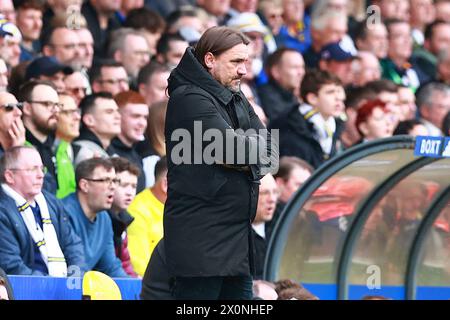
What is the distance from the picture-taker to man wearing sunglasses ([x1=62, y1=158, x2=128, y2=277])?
1041 cm

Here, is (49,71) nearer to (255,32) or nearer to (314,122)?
(314,122)

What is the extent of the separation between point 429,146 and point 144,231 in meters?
2.72

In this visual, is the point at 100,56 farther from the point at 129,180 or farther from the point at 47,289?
the point at 47,289

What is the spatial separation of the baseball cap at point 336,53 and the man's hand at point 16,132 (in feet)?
18.6

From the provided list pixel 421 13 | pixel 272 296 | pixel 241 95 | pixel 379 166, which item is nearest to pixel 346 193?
pixel 379 166

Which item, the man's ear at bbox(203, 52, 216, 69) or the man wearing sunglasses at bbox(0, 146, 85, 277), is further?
the man wearing sunglasses at bbox(0, 146, 85, 277)

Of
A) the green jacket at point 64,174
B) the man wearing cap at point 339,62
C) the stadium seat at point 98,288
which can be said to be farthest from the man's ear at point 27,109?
the man wearing cap at point 339,62

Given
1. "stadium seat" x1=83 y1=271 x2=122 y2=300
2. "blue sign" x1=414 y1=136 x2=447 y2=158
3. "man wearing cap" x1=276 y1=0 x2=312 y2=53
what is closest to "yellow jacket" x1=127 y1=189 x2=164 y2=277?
"stadium seat" x1=83 y1=271 x2=122 y2=300

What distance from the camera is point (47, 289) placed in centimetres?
873

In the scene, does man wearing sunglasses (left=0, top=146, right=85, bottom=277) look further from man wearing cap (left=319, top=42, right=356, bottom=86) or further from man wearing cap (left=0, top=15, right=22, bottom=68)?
man wearing cap (left=319, top=42, right=356, bottom=86)

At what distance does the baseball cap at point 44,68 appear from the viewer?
11.6 metres

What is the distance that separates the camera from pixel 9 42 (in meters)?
11.8

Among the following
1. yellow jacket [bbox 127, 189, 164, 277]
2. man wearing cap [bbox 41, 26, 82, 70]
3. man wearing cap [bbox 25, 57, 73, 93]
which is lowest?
yellow jacket [bbox 127, 189, 164, 277]
